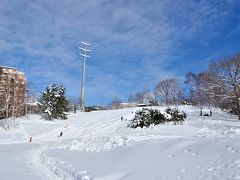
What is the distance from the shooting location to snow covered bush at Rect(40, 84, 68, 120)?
185 ft

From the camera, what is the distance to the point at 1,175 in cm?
1271

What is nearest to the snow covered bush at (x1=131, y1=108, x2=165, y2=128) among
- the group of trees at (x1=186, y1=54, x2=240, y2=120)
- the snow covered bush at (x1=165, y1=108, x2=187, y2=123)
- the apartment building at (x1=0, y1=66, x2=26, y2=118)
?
the snow covered bush at (x1=165, y1=108, x2=187, y2=123)

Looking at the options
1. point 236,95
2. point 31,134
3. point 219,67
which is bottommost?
point 31,134

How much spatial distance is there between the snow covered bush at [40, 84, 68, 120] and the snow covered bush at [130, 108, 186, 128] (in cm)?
2502

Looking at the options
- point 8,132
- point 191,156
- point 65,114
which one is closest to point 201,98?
point 65,114

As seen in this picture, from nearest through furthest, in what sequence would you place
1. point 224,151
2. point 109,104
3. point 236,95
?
point 224,151, point 236,95, point 109,104

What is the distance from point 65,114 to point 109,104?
60.2m

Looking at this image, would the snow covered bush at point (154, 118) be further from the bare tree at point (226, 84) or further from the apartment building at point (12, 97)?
the apartment building at point (12, 97)

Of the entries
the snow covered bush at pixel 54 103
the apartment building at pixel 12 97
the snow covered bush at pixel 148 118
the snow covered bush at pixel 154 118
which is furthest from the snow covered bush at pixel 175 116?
the apartment building at pixel 12 97

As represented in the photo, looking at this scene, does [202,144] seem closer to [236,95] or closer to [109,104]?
[236,95]

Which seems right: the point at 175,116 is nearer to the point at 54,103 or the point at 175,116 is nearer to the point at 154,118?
the point at 154,118

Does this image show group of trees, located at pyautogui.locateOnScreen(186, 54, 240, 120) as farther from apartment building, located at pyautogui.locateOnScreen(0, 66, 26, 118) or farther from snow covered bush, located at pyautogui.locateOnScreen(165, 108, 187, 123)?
apartment building, located at pyautogui.locateOnScreen(0, 66, 26, 118)

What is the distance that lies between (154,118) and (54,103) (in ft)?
86.8

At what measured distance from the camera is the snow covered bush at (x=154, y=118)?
3366 centimetres
